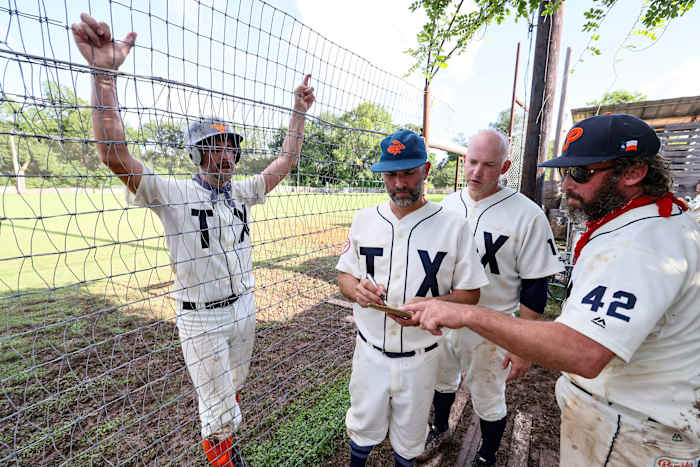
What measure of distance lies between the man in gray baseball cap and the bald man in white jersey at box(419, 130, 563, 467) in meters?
1.36

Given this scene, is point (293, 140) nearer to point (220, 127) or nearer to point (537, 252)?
point (220, 127)

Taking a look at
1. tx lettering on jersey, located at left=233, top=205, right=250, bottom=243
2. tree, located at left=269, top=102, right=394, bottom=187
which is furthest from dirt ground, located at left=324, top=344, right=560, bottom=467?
tree, located at left=269, top=102, right=394, bottom=187

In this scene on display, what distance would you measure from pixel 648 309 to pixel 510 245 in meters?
1.11

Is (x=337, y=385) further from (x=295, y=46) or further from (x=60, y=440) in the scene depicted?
(x=295, y=46)

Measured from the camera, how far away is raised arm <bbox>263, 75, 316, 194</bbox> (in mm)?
2223

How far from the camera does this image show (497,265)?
2.14 meters

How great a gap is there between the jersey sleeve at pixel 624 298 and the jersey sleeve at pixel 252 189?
76.9 inches

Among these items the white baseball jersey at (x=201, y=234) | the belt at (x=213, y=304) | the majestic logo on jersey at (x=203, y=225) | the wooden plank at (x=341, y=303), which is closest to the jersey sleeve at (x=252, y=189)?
the white baseball jersey at (x=201, y=234)

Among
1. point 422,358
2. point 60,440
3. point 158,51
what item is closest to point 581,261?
point 422,358

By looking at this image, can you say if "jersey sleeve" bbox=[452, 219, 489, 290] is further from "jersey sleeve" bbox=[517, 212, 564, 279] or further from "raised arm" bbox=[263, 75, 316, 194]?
"raised arm" bbox=[263, 75, 316, 194]

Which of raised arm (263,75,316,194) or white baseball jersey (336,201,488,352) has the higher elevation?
raised arm (263,75,316,194)

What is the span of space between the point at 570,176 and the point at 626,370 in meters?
0.83

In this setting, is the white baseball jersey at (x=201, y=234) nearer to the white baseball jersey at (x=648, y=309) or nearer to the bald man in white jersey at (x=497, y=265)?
the bald man in white jersey at (x=497, y=265)

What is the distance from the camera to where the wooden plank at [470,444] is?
7.70 ft
